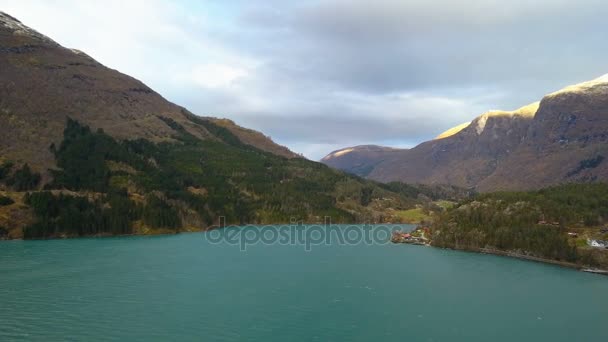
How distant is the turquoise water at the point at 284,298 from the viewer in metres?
79.8

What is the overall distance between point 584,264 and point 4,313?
171 meters

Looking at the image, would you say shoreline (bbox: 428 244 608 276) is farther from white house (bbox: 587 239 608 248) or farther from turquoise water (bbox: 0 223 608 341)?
white house (bbox: 587 239 608 248)

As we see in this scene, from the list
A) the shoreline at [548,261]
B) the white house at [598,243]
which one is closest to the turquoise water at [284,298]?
the shoreline at [548,261]

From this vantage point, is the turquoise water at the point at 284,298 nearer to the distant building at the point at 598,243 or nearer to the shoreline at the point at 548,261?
the shoreline at the point at 548,261

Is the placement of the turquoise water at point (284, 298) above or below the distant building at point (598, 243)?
below

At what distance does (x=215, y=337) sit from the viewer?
7519 cm

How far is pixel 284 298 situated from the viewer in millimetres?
102125

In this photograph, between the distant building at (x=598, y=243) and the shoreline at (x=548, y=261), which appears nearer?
the shoreline at (x=548, y=261)

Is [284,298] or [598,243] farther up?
[598,243]

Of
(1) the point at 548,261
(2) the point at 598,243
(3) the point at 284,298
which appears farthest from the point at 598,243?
(3) the point at 284,298

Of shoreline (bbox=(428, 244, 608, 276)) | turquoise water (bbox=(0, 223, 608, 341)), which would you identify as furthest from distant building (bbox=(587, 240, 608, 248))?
turquoise water (bbox=(0, 223, 608, 341))

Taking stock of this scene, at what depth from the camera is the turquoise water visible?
3142 inches

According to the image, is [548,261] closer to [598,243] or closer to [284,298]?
[598,243]

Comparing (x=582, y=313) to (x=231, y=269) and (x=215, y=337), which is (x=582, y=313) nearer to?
(x=215, y=337)
